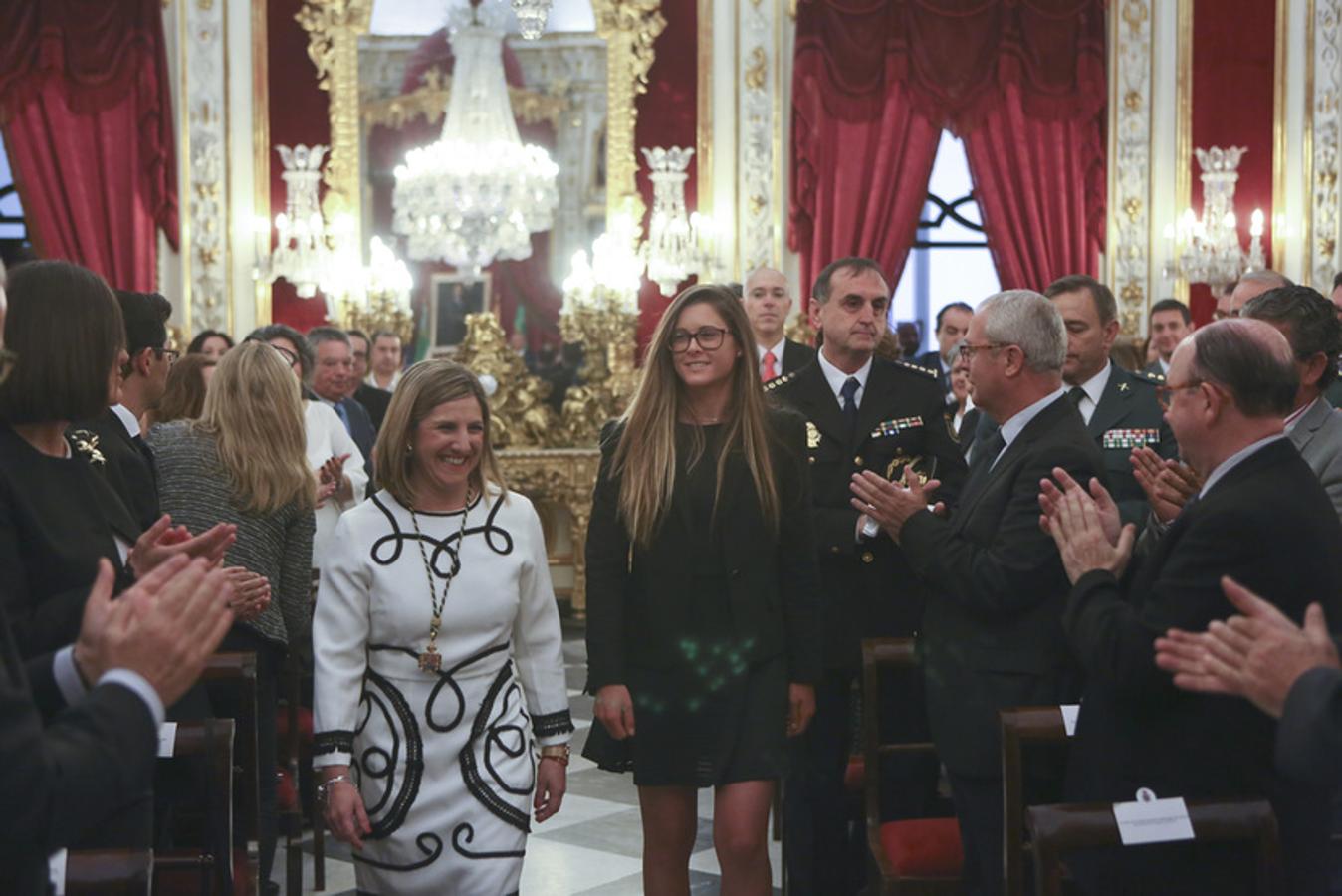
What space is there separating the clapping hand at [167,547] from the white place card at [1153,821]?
1576 mm

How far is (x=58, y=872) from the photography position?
223cm

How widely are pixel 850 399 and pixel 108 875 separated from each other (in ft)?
8.69

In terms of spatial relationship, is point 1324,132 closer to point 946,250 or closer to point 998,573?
point 946,250

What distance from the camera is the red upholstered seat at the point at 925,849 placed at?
3512 mm

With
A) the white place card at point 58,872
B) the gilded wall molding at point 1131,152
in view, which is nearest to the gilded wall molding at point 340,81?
the gilded wall molding at point 1131,152

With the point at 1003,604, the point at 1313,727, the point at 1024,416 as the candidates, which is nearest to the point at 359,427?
the point at 1024,416

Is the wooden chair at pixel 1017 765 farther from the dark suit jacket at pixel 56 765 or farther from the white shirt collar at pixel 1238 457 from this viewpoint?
the dark suit jacket at pixel 56 765

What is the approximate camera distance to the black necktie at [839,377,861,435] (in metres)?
4.43

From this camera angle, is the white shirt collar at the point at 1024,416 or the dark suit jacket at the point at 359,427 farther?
the dark suit jacket at the point at 359,427

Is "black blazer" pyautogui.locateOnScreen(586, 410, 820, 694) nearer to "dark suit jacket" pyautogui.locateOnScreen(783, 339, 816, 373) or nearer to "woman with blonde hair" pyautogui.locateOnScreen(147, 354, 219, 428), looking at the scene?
"woman with blonde hair" pyautogui.locateOnScreen(147, 354, 219, 428)

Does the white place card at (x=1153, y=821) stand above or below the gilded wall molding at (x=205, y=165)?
below

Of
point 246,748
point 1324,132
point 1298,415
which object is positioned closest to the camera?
point 246,748

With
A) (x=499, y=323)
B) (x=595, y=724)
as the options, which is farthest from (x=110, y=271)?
(x=595, y=724)

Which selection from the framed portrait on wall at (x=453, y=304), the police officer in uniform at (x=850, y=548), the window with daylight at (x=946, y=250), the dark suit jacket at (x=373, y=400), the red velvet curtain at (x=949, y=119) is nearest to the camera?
the police officer in uniform at (x=850, y=548)
